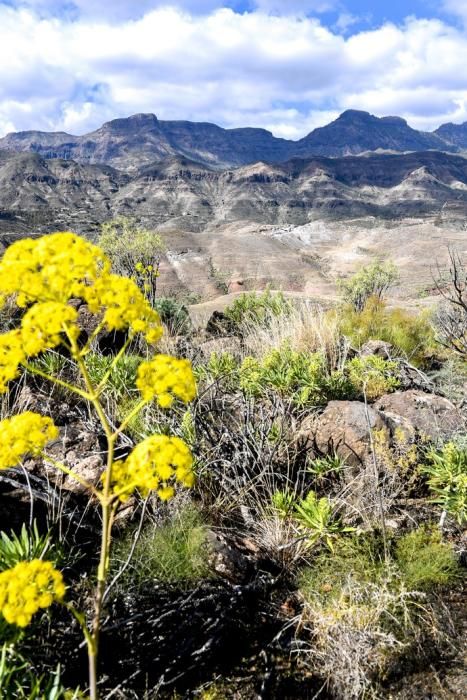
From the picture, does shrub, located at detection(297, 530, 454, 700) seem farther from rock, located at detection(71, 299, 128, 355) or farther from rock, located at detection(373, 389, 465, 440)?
rock, located at detection(71, 299, 128, 355)

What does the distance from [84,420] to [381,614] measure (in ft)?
10.3

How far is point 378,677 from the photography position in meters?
2.54

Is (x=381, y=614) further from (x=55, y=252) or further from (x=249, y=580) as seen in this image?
(x=55, y=252)

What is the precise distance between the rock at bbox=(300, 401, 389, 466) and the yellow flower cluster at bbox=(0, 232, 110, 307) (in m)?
3.33

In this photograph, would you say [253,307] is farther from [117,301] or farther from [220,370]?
[117,301]

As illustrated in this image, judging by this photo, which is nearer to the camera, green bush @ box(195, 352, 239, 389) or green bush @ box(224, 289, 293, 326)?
green bush @ box(195, 352, 239, 389)

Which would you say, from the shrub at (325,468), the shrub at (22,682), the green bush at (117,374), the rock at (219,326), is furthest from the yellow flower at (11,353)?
the rock at (219,326)

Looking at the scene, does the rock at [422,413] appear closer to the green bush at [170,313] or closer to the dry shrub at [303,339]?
the dry shrub at [303,339]

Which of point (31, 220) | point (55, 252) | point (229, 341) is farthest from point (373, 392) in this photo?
point (31, 220)

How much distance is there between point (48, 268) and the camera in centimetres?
147

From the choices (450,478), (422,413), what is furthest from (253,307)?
(450,478)

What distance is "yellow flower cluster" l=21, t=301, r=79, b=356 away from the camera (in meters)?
1.42

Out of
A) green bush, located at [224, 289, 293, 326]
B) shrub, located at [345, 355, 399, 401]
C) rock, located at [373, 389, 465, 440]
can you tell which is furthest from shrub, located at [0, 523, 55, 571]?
green bush, located at [224, 289, 293, 326]

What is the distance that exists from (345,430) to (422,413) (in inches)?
47.2
